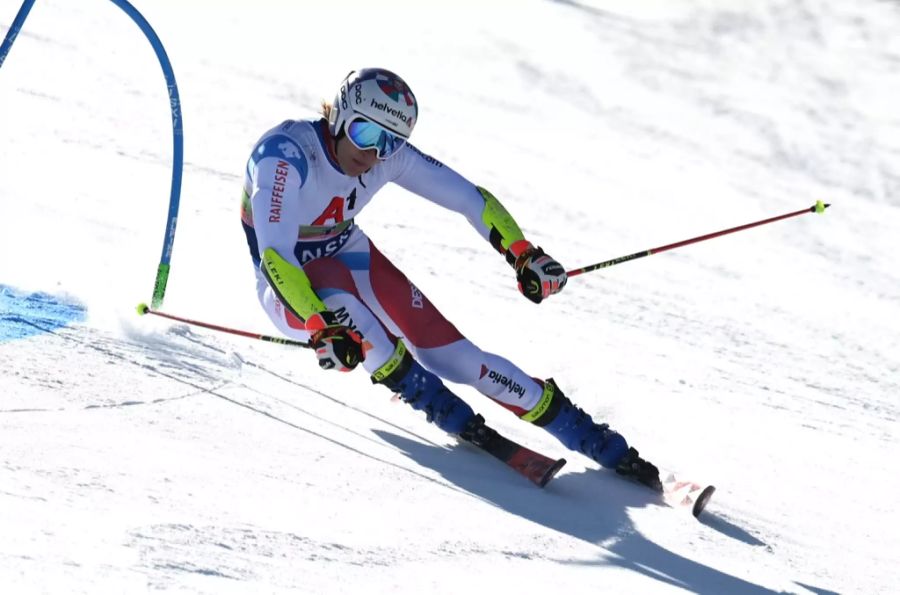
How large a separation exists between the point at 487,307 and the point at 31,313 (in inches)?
106

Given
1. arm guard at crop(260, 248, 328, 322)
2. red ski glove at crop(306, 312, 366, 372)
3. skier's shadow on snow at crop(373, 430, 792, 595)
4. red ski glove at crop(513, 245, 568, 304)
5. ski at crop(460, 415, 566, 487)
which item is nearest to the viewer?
skier's shadow on snow at crop(373, 430, 792, 595)

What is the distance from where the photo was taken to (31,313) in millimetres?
6297

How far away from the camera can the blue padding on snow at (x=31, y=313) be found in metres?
6.01

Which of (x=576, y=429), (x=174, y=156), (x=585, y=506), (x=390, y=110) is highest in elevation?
(x=390, y=110)

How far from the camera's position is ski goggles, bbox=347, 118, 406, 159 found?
539 centimetres

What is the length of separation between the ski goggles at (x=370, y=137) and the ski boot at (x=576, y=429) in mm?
1233

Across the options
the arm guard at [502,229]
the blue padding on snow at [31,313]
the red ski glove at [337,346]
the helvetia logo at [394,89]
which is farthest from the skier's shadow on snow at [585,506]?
the blue padding on snow at [31,313]

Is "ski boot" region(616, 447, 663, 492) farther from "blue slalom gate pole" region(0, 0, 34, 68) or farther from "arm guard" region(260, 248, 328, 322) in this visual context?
→ "blue slalom gate pole" region(0, 0, 34, 68)

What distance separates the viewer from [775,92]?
13.1 metres

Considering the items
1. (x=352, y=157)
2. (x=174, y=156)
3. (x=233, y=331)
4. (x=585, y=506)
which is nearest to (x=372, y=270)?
(x=352, y=157)

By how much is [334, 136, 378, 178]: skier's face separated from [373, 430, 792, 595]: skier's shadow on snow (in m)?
1.17

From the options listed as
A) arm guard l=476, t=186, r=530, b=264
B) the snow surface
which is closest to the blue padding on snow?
the snow surface

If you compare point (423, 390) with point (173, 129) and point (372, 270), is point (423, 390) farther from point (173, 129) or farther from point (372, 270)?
point (173, 129)

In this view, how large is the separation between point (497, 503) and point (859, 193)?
686cm
